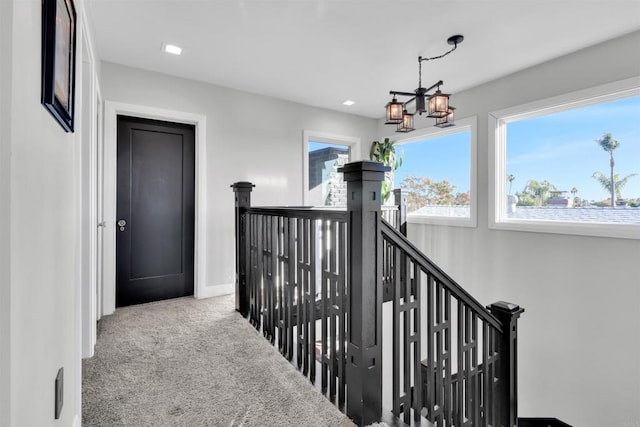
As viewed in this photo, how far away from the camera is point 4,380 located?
634 mm

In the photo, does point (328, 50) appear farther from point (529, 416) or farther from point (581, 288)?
point (529, 416)

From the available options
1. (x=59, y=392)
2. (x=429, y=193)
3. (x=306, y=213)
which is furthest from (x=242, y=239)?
(x=429, y=193)

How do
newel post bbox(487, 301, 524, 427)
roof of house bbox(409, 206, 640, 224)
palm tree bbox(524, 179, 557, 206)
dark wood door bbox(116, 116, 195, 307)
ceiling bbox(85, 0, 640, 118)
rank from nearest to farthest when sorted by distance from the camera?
newel post bbox(487, 301, 524, 427)
ceiling bbox(85, 0, 640, 118)
roof of house bbox(409, 206, 640, 224)
dark wood door bbox(116, 116, 195, 307)
palm tree bbox(524, 179, 557, 206)

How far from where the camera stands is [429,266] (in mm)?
1759

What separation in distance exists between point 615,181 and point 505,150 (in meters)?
1.09

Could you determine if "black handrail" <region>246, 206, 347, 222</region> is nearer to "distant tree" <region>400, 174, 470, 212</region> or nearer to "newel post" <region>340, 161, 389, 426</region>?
"newel post" <region>340, 161, 389, 426</region>

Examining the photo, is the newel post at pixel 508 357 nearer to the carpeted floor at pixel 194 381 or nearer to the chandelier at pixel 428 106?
the carpeted floor at pixel 194 381

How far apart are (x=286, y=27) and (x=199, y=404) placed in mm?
2772

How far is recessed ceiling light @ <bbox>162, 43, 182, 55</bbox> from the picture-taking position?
293 centimetres

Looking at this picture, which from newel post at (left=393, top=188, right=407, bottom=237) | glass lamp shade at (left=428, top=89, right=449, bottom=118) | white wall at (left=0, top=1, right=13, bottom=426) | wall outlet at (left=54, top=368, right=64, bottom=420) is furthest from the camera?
newel post at (left=393, top=188, right=407, bottom=237)

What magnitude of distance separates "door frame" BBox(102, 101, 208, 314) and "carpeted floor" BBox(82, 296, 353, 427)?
59 centimetres

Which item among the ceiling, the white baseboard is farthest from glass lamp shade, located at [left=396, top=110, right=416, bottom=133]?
the white baseboard

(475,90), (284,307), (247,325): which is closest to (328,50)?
(475,90)

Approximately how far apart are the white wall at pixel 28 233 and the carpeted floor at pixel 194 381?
45 centimetres
